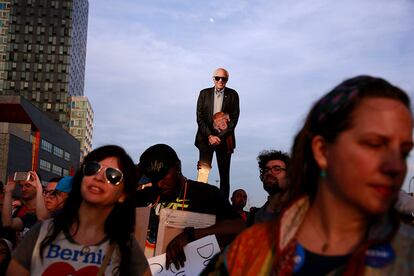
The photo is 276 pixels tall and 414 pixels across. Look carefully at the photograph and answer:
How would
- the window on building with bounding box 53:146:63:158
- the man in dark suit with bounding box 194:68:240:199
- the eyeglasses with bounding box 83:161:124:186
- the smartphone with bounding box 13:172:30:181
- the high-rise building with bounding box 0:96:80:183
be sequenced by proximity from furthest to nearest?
1. the window on building with bounding box 53:146:63:158
2. the high-rise building with bounding box 0:96:80:183
3. the man in dark suit with bounding box 194:68:240:199
4. the smartphone with bounding box 13:172:30:181
5. the eyeglasses with bounding box 83:161:124:186

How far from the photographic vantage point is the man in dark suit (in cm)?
618

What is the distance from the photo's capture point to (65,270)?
2.79 m

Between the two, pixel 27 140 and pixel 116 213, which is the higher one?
pixel 27 140

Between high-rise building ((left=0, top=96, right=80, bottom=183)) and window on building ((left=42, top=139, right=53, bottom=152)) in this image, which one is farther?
window on building ((left=42, top=139, right=53, bottom=152))

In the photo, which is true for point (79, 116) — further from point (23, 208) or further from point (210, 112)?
point (210, 112)

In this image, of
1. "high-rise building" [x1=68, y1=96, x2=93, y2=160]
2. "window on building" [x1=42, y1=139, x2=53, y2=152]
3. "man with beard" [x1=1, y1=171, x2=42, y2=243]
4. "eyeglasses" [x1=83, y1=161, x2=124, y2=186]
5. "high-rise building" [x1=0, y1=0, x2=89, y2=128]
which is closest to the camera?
"eyeglasses" [x1=83, y1=161, x2=124, y2=186]

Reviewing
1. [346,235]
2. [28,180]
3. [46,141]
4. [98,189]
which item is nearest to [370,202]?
[346,235]

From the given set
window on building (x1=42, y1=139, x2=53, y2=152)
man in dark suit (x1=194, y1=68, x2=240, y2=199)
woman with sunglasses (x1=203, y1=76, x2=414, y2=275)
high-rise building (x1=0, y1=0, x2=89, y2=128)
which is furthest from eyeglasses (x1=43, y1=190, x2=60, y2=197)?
high-rise building (x1=0, y1=0, x2=89, y2=128)

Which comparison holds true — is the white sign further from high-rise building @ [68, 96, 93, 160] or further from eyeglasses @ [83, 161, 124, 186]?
high-rise building @ [68, 96, 93, 160]

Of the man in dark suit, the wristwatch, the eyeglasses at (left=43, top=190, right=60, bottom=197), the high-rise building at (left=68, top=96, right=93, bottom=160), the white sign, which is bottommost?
the white sign

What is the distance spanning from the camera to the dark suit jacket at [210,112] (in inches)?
244

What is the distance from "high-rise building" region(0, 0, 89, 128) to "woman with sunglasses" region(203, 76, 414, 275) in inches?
5328

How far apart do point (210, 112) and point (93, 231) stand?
3357 mm

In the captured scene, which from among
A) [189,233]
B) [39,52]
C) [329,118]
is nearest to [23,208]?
[189,233]
